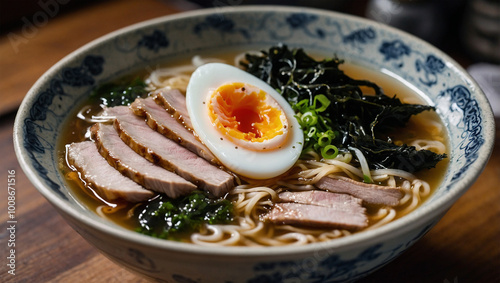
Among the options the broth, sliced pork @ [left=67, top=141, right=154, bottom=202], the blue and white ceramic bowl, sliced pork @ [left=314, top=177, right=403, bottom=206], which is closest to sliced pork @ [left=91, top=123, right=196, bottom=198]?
sliced pork @ [left=67, top=141, right=154, bottom=202]

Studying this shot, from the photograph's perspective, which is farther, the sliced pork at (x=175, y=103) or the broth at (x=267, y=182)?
the sliced pork at (x=175, y=103)

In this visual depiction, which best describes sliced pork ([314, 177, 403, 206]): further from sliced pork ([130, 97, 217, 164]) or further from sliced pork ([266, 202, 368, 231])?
sliced pork ([130, 97, 217, 164])

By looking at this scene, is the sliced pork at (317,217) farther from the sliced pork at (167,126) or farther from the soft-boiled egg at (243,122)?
the sliced pork at (167,126)

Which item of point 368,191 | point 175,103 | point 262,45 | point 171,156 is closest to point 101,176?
point 171,156

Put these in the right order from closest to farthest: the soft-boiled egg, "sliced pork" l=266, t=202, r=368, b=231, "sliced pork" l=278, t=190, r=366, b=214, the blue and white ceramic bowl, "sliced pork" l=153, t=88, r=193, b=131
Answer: the blue and white ceramic bowl, "sliced pork" l=266, t=202, r=368, b=231, "sliced pork" l=278, t=190, r=366, b=214, the soft-boiled egg, "sliced pork" l=153, t=88, r=193, b=131

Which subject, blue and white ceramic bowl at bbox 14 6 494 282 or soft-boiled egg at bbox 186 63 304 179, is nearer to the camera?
blue and white ceramic bowl at bbox 14 6 494 282

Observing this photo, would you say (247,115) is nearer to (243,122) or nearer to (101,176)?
(243,122)

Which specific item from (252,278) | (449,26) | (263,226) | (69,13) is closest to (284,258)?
(252,278)

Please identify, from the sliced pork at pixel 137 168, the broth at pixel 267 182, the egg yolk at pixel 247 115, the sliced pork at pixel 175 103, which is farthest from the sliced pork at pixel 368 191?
the sliced pork at pixel 175 103
